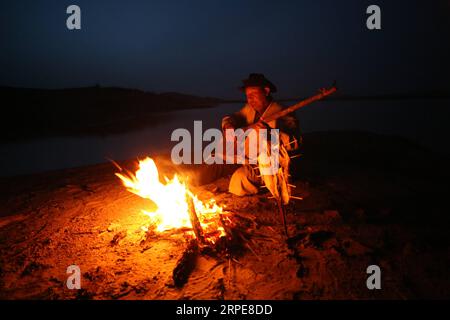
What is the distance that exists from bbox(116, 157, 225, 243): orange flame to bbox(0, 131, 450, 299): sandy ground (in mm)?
316

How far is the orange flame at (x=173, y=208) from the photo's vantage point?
435cm

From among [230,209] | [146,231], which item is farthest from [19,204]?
[230,209]

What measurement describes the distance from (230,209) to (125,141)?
562 inches

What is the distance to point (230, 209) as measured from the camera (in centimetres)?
516

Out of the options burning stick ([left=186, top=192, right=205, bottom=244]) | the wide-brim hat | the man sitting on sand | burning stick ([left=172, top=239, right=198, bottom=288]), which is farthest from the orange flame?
the wide-brim hat

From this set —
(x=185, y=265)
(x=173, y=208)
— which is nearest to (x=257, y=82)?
(x=173, y=208)

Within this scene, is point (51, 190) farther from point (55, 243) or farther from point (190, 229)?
point (190, 229)

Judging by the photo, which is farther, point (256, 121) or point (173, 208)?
point (256, 121)

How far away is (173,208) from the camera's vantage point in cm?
461

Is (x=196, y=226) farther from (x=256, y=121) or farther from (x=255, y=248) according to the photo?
(x=256, y=121)

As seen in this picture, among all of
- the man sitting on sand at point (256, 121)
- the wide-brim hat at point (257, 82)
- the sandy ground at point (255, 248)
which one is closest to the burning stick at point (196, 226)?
the sandy ground at point (255, 248)

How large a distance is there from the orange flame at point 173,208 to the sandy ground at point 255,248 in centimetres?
32

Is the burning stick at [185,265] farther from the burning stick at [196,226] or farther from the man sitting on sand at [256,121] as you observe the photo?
the man sitting on sand at [256,121]

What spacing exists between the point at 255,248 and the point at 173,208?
5.06ft
